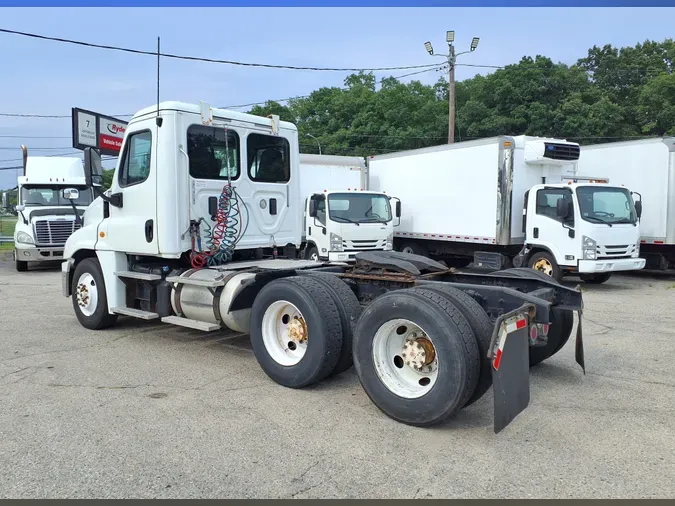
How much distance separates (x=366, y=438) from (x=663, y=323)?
6.30 meters

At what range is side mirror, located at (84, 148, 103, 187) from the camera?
22.9 feet

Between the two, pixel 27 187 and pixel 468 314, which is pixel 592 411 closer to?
pixel 468 314

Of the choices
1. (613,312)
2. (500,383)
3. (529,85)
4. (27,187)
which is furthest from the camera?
(529,85)

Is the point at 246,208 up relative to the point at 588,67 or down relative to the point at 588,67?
down

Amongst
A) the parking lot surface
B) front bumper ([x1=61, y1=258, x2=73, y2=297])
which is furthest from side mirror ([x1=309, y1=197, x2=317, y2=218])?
the parking lot surface

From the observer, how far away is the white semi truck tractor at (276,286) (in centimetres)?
427

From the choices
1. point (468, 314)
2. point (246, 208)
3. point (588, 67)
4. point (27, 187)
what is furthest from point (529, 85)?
point (468, 314)

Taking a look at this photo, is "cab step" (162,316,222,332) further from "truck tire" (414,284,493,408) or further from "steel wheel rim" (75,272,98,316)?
"truck tire" (414,284,493,408)

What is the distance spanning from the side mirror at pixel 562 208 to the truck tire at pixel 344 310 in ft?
25.0

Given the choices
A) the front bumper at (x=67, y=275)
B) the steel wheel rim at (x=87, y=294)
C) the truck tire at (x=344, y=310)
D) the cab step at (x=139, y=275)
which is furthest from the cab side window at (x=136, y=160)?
the truck tire at (x=344, y=310)

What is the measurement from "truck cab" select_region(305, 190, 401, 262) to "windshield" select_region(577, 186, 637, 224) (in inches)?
171

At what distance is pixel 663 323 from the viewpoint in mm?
8555

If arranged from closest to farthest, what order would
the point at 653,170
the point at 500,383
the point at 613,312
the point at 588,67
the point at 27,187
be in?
the point at 500,383
the point at 613,312
the point at 653,170
the point at 27,187
the point at 588,67

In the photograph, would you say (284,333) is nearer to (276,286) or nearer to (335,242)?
(276,286)
